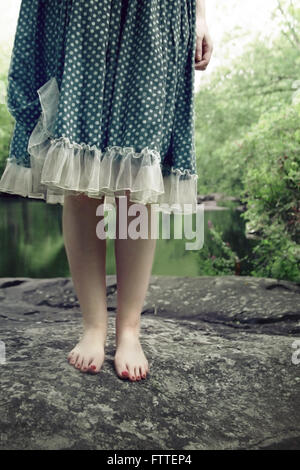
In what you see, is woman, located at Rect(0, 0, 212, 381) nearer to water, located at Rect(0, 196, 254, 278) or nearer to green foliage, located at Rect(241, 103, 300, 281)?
green foliage, located at Rect(241, 103, 300, 281)

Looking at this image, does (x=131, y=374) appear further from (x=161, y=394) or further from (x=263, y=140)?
(x=263, y=140)

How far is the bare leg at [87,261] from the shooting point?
1162 millimetres

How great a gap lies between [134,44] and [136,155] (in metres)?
0.27

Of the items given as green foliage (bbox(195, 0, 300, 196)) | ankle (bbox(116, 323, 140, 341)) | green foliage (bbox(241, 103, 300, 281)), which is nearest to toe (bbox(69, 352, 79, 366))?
ankle (bbox(116, 323, 140, 341))

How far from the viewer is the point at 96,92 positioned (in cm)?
107

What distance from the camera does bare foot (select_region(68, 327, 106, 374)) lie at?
3.64 feet

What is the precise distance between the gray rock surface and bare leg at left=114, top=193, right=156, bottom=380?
0.06 meters

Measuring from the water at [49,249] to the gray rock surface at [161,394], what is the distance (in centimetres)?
196

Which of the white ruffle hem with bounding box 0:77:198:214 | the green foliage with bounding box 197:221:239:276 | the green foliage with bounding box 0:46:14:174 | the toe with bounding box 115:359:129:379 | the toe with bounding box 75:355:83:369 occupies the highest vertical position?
Answer: the green foliage with bounding box 0:46:14:174

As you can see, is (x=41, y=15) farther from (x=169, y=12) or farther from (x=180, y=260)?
(x=180, y=260)

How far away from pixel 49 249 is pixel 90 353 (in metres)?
3.09

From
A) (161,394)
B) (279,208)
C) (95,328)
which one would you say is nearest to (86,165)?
(95,328)

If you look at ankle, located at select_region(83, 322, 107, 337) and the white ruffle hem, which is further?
ankle, located at select_region(83, 322, 107, 337)

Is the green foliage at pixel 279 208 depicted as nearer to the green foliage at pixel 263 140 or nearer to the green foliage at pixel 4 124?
the green foliage at pixel 263 140
